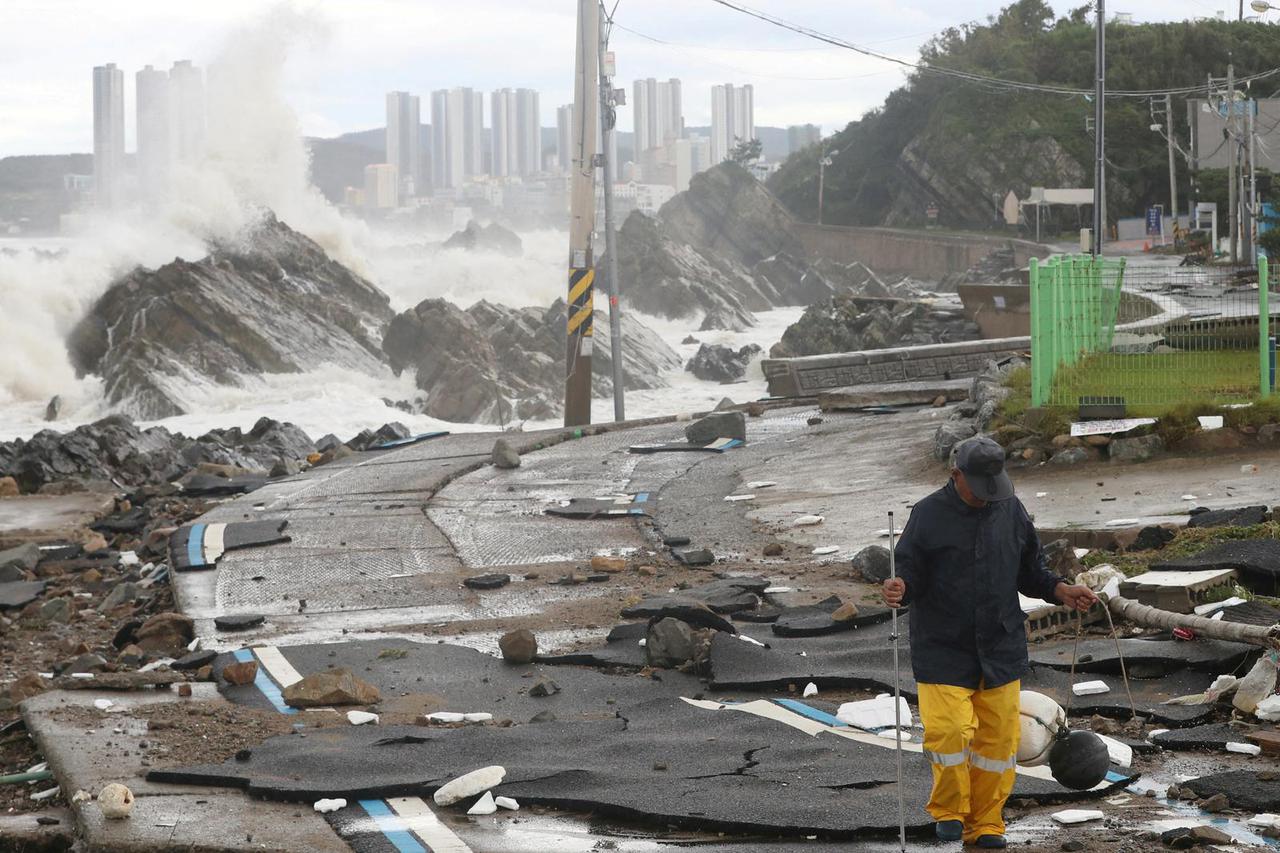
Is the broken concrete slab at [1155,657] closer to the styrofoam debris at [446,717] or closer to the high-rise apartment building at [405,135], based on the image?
the styrofoam debris at [446,717]

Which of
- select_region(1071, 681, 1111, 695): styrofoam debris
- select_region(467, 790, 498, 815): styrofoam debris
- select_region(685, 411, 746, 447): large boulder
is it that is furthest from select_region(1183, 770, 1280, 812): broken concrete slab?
select_region(685, 411, 746, 447): large boulder

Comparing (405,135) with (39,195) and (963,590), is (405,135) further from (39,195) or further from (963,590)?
(963,590)

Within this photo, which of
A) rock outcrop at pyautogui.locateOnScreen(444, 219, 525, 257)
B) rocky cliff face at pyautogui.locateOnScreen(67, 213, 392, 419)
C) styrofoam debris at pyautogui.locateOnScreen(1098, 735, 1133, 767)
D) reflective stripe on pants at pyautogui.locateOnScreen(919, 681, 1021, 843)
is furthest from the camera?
rock outcrop at pyautogui.locateOnScreen(444, 219, 525, 257)

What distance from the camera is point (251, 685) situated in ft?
27.3

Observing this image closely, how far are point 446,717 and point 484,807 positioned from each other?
1758 mm

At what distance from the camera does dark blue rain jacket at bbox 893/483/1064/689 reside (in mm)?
5301

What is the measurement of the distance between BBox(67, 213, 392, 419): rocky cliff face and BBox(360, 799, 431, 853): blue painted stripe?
1180 inches

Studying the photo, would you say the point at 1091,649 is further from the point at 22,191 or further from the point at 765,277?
the point at 22,191

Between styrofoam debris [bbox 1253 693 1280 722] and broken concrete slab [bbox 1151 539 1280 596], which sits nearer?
styrofoam debris [bbox 1253 693 1280 722]

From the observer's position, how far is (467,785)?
6.03 m

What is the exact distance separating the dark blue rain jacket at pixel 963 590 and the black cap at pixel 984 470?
0.12 meters

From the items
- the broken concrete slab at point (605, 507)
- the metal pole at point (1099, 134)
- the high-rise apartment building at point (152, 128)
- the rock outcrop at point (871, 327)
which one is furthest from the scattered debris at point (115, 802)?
the high-rise apartment building at point (152, 128)

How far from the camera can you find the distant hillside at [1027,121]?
79.7 metres

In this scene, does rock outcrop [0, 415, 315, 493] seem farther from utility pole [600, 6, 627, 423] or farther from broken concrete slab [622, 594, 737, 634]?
broken concrete slab [622, 594, 737, 634]
